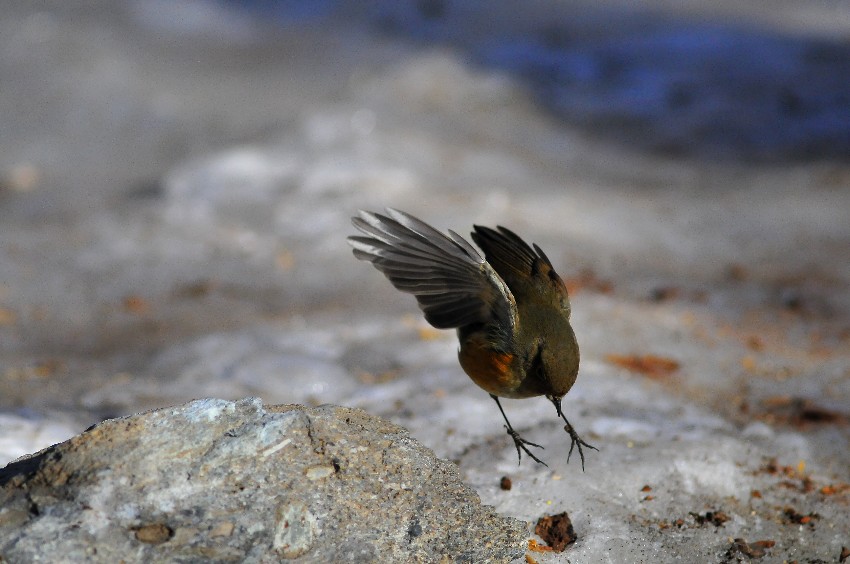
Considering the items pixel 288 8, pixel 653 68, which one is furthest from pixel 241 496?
pixel 288 8

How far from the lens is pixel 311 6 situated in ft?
28.5

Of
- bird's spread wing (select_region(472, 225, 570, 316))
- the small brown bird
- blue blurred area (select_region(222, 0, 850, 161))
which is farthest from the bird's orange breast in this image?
blue blurred area (select_region(222, 0, 850, 161))

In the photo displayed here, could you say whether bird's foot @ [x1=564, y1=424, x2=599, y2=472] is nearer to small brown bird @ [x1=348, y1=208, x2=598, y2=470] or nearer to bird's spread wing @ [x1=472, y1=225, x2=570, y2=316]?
small brown bird @ [x1=348, y1=208, x2=598, y2=470]

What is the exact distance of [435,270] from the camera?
2.57 metres

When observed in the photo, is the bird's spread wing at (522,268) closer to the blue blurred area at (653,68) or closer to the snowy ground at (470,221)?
the snowy ground at (470,221)

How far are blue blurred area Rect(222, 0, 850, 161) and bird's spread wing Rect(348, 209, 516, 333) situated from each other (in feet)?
14.9

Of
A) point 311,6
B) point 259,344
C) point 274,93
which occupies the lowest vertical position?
point 259,344

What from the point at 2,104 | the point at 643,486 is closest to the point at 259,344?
the point at 643,486

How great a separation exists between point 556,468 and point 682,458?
454mm

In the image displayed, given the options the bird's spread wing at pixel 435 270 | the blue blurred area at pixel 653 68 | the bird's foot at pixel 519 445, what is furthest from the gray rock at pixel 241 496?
the blue blurred area at pixel 653 68

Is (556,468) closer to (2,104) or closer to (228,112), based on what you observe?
(228,112)

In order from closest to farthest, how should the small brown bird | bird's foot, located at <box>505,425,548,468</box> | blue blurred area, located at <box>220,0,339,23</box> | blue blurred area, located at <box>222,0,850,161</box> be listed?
1. the small brown bird
2. bird's foot, located at <box>505,425,548,468</box>
3. blue blurred area, located at <box>222,0,850,161</box>
4. blue blurred area, located at <box>220,0,339,23</box>

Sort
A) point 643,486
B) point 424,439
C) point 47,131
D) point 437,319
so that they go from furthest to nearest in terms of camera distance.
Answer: point 47,131, point 424,439, point 643,486, point 437,319

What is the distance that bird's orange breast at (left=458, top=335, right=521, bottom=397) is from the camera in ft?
8.21
